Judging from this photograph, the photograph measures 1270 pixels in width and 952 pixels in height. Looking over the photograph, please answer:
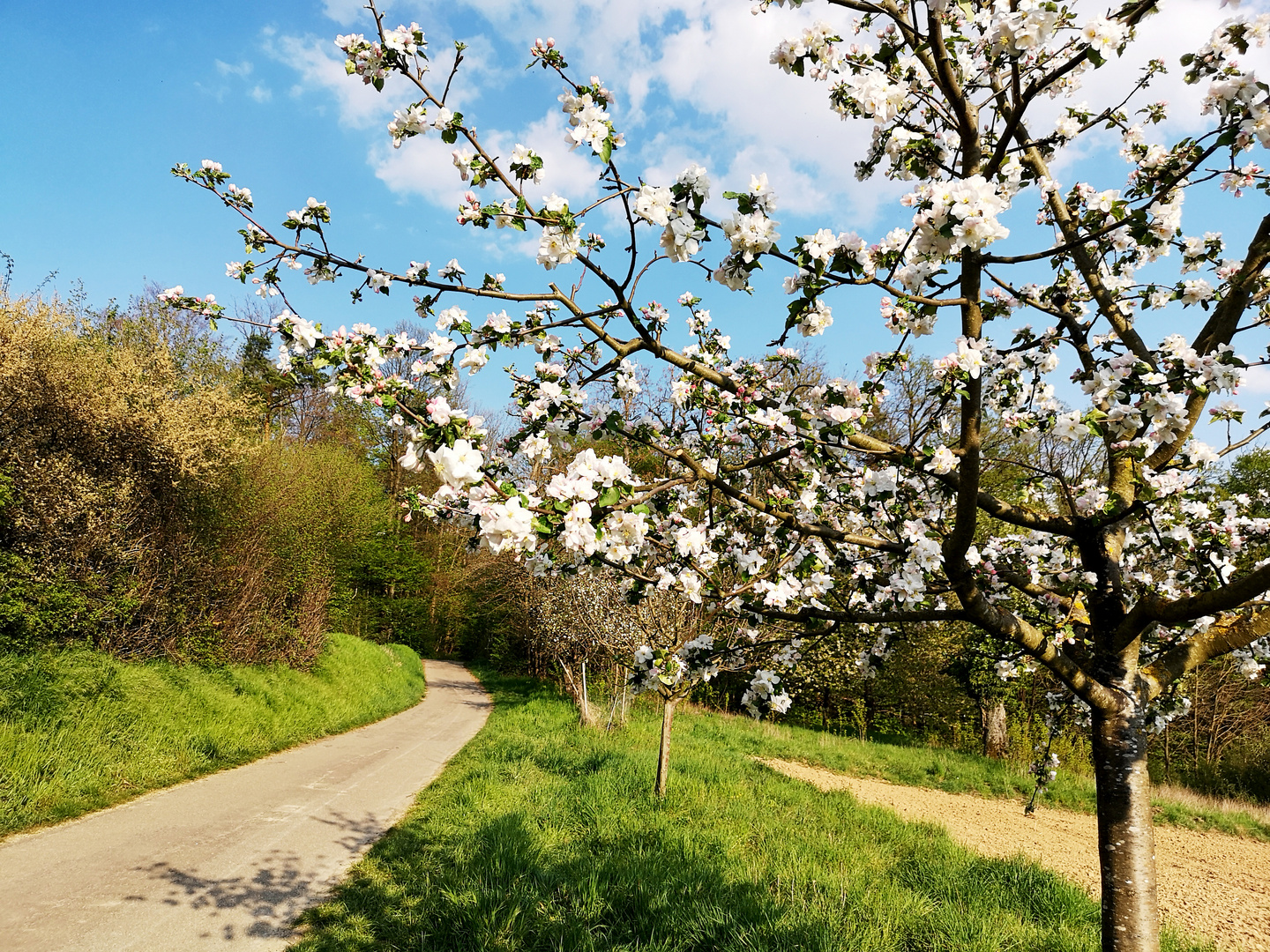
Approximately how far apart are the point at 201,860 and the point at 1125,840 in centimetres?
606

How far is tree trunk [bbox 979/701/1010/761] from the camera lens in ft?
49.2

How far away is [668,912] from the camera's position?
3975 millimetres

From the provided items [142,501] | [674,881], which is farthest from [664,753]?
[142,501]

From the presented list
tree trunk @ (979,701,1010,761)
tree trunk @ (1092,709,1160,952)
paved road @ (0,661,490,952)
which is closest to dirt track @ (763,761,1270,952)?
tree trunk @ (1092,709,1160,952)

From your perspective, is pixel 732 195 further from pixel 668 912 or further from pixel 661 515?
pixel 668 912

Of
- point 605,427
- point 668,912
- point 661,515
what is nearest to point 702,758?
point 668,912

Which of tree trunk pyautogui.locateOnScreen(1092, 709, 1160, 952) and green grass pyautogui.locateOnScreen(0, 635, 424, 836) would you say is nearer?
tree trunk pyautogui.locateOnScreen(1092, 709, 1160, 952)

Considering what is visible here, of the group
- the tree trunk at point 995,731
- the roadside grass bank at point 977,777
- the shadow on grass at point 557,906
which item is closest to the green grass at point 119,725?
the shadow on grass at point 557,906

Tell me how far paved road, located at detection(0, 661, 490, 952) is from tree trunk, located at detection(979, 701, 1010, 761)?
520 inches

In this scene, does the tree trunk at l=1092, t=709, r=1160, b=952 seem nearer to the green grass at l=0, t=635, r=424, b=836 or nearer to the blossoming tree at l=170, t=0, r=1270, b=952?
the blossoming tree at l=170, t=0, r=1270, b=952

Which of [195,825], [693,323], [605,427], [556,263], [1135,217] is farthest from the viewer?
[195,825]

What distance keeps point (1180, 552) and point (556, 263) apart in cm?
399

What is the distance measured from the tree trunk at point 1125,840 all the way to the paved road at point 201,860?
14.6 feet

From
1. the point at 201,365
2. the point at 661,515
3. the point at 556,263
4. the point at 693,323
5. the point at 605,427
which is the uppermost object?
the point at 201,365
